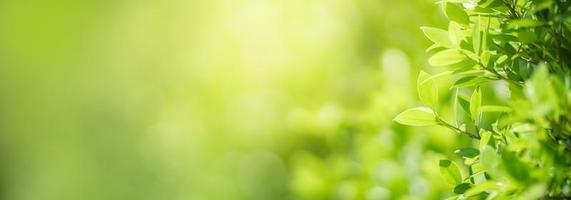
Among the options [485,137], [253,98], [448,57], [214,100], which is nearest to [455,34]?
[448,57]

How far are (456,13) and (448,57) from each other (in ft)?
0.20

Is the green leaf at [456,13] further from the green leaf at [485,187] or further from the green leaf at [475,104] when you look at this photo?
the green leaf at [485,187]

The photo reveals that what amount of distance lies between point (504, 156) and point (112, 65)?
21.9ft

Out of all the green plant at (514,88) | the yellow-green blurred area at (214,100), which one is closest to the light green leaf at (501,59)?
the green plant at (514,88)

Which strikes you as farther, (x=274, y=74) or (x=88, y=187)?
(x=88, y=187)

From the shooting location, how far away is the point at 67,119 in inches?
308

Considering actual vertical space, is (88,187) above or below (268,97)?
above

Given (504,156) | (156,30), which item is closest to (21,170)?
(156,30)

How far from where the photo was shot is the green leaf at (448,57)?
1.12 meters

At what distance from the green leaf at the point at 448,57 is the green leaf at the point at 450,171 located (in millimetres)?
142

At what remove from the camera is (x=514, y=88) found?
3.61 ft

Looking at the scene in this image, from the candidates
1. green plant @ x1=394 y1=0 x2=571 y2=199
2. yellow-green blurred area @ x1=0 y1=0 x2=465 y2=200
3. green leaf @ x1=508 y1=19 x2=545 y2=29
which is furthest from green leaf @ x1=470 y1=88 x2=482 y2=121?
yellow-green blurred area @ x1=0 y1=0 x2=465 y2=200

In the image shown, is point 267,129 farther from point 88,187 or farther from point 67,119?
point 67,119

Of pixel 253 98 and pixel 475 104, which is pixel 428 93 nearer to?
pixel 475 104
